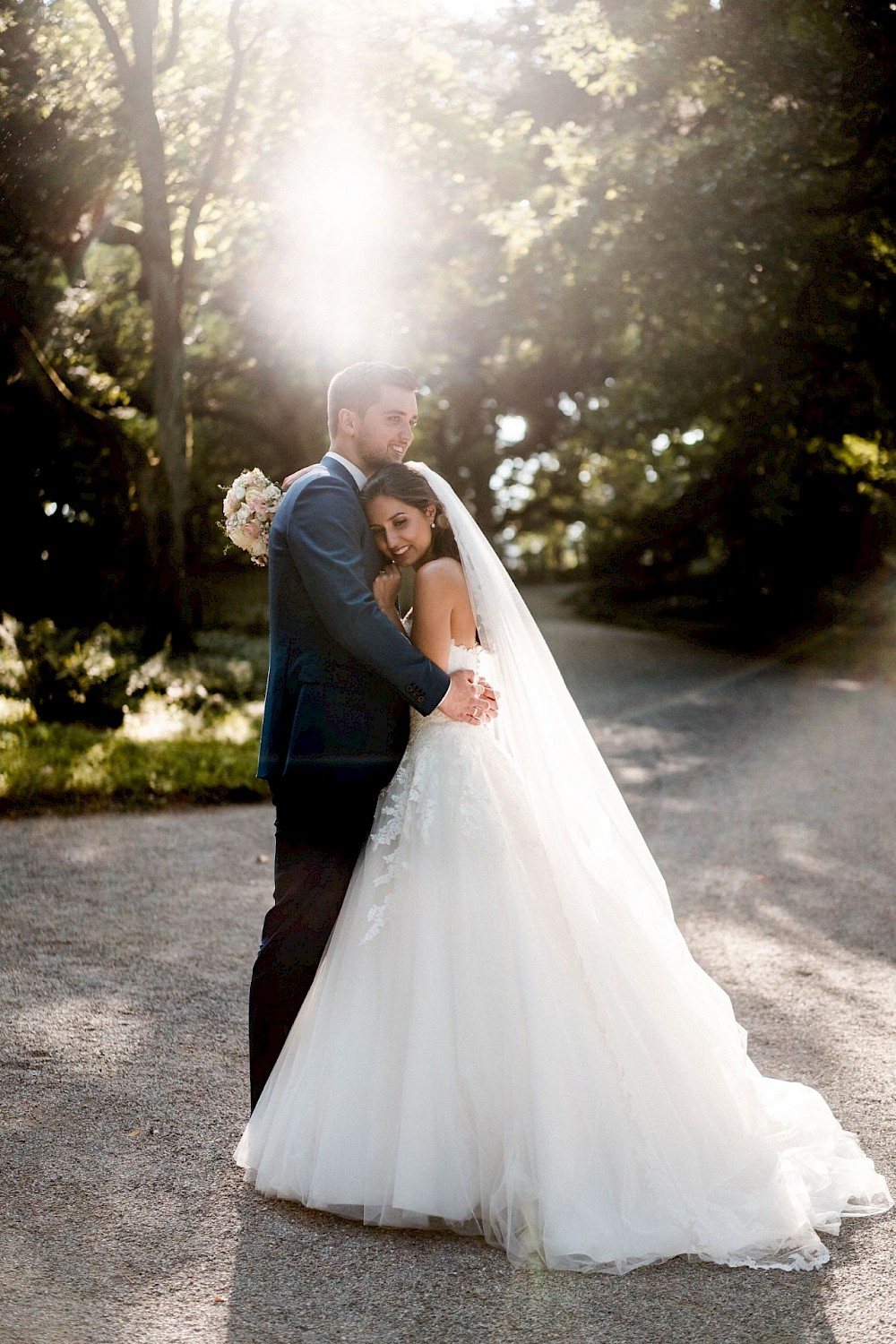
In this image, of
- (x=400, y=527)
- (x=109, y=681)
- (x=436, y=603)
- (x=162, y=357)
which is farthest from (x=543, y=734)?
(x=162, y=357)

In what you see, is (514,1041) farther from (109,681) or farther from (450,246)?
(450,246)

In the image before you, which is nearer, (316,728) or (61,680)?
(316,728)

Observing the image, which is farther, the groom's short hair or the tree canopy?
the tree canopy

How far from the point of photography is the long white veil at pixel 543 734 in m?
3.61

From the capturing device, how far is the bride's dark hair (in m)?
3.59

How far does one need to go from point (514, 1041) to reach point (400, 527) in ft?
5.06

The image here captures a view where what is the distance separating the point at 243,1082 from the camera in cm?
411

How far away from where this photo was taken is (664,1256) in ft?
10.0

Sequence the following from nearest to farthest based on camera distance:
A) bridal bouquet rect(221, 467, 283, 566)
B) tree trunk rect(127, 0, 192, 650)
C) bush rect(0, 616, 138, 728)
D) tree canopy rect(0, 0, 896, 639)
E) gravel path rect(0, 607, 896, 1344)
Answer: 1. gravel path rect(0, 607, 896, 1344)
2. bridal bouquet rect(221, 467, 283, 566)
3. bush rect(0, 616, 138, 728)
4. tree trunk rect(127, 0, 192, 650)
5. tree canopy rect(0, 0, 896, 639)

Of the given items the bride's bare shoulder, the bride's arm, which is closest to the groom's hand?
the bride's arm

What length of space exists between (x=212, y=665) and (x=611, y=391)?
1018 centimetres

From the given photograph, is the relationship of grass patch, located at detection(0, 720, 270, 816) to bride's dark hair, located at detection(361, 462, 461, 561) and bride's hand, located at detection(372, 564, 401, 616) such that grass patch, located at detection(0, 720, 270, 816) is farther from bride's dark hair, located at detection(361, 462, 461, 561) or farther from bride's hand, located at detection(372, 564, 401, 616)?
bride's dark hair, located at detection(361, 462, 461, 561)

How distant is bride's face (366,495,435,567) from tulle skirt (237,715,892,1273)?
54cm

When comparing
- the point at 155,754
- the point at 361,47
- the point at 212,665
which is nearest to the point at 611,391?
the point at 361,47
